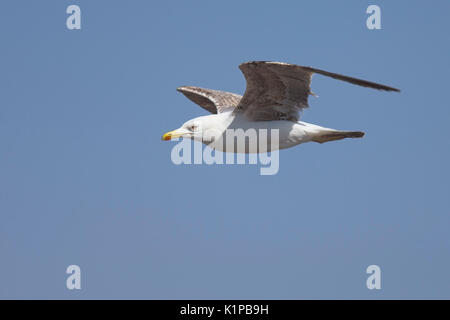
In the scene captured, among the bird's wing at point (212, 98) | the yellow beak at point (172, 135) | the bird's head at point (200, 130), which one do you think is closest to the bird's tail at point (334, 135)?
the bird's head at point (200, 130)

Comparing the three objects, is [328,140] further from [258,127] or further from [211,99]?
[211,99]

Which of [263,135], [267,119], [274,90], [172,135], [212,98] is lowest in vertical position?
[263,135]

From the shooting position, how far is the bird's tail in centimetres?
1377

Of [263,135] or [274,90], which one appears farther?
[263,135]

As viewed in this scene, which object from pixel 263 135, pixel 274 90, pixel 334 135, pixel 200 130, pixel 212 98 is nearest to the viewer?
pixel 274 90

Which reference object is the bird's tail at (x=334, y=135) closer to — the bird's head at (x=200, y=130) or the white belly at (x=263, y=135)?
the white belly at (x=263, y=135)

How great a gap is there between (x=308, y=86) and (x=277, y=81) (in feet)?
1.89

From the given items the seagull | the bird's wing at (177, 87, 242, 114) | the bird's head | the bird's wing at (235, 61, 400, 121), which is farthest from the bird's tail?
the bird's wing at (177, 87, 242, 114)

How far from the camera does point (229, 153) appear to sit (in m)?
14.0

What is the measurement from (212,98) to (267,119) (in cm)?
318

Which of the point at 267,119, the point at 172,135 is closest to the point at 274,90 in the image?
the point at 267,119

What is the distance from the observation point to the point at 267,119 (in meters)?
13.9

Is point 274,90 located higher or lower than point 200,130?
higher

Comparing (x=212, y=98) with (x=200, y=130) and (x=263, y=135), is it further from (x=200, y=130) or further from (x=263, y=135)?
(x=263, y=135)
